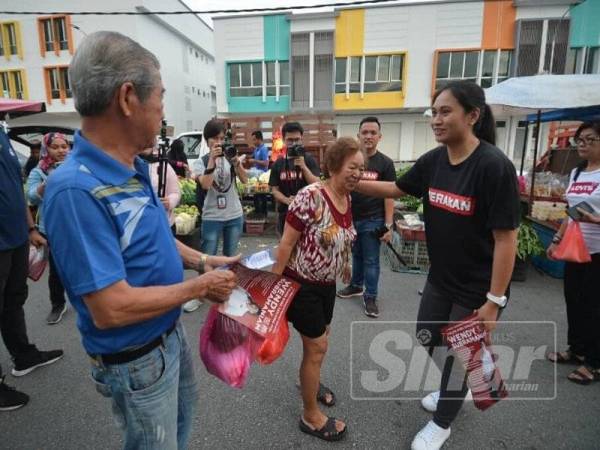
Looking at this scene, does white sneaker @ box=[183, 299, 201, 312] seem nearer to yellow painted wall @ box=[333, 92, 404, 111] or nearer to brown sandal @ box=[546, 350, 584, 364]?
brown sandal @ box=[546, 350, 584, 364]

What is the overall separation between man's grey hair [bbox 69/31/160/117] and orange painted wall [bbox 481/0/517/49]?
22.2m

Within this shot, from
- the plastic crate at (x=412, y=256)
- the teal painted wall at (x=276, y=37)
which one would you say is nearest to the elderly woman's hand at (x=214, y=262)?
the plastic crate at (x=412, y=256)

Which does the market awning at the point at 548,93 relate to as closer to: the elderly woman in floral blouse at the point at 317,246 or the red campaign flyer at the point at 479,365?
the elderly woman in floral blouse at the point at 317,246

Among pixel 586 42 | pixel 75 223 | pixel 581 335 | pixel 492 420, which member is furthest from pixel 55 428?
pixel 586 42

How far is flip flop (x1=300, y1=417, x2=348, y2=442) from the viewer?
208 cm

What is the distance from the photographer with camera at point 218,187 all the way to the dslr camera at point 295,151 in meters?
0.60

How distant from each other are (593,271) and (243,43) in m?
21.3

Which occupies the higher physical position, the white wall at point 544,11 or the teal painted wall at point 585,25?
the white wall at point 544,11

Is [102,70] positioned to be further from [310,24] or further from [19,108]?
[310,24]

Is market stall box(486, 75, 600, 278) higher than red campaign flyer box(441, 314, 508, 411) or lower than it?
higher

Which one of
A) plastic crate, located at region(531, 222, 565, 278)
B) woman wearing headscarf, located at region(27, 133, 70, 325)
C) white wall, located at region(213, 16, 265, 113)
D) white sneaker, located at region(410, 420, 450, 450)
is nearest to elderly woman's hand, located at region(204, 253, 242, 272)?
white sneaker, located at region(410, 420, 450, 450)

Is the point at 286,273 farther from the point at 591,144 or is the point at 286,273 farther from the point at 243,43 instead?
the point at 243,43

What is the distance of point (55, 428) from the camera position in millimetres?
2199

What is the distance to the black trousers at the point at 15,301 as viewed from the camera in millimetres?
2523
